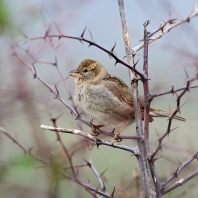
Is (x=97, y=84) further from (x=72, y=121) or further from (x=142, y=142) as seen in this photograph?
(x=142, y=142)

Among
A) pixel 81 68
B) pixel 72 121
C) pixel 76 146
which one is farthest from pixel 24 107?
pixel 81 68

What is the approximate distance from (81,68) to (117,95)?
0.75 meters

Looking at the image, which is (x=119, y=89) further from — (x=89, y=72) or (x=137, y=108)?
(x=137, y=108)

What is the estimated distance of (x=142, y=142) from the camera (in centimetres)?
276

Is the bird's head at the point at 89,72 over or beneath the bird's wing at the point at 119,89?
over

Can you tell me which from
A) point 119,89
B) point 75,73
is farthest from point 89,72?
point 119,89

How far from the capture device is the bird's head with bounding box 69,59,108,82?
4.52 meters

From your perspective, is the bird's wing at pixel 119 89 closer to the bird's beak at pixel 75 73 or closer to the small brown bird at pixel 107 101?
the small brown bird at pixel 107 101

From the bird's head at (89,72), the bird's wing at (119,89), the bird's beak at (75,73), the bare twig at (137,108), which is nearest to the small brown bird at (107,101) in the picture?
the bird's wing at (119,89)

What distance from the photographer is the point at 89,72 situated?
4.66 m

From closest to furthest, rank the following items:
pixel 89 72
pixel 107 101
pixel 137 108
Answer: pixel 137 108
pixel 107 101
pixel 89 72

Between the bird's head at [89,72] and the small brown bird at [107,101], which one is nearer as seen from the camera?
the small brown bird at [107,101]

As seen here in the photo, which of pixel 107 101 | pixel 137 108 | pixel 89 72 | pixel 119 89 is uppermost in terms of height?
pixel 89 72

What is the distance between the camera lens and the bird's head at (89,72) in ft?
14.8
